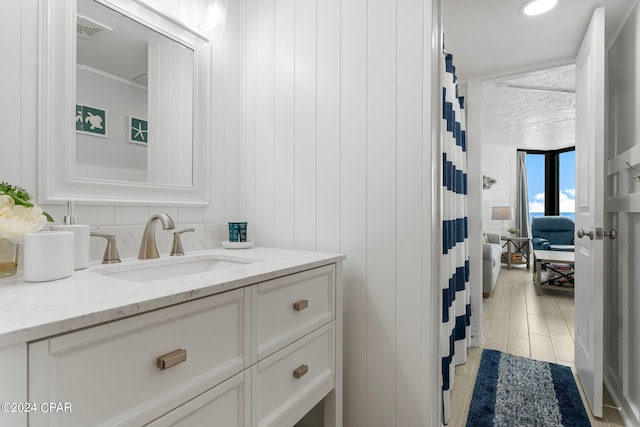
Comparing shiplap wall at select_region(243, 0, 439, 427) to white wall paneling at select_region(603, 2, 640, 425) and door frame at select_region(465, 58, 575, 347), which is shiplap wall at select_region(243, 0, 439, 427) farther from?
door frame at select_region(465, 58, 575, 347)

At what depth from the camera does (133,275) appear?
3.78 feet

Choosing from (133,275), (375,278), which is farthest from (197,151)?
(375,278)

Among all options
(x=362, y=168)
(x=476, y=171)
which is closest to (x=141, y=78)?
(x=362, y=168)

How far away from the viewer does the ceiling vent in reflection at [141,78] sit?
51.9 inches

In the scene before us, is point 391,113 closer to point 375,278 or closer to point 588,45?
point 375,278

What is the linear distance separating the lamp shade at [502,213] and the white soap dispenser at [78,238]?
6.73 meters

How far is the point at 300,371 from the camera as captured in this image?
1.10 metres

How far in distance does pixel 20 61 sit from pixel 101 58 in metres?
0.26

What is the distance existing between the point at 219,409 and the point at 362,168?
3.29 ft

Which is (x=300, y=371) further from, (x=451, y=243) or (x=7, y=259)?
(x=451, y=243)

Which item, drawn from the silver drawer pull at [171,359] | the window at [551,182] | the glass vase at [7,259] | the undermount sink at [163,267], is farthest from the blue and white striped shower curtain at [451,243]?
the window at [551,182]

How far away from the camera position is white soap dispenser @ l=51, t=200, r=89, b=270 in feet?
3.25

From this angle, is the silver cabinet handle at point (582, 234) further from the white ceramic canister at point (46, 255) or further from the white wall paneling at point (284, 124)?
the white ceramic canister at point (46, 255)

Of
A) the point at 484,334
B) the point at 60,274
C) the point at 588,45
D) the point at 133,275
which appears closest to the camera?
the point at 60,274
